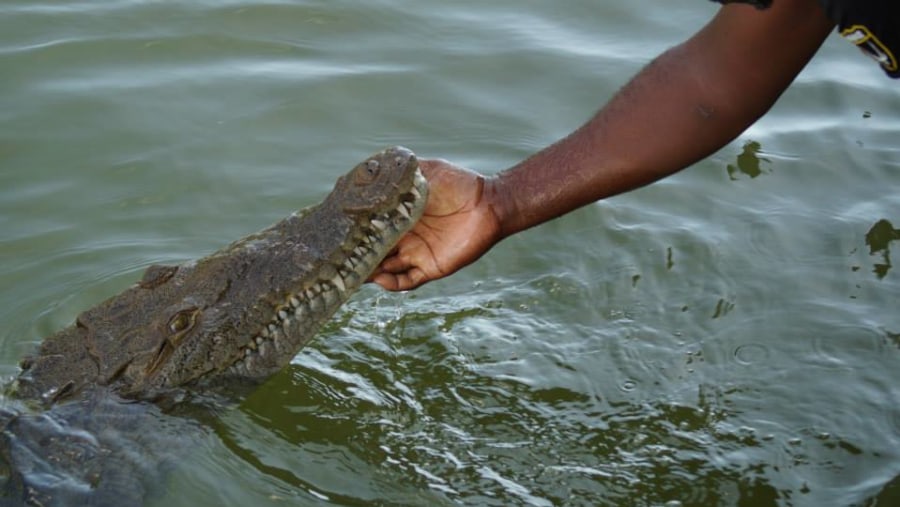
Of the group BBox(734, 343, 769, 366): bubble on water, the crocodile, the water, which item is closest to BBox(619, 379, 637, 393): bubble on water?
the water

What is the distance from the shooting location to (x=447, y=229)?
179 inches

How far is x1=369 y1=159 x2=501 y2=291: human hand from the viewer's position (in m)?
4.48

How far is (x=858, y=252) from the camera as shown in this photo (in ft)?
19.1

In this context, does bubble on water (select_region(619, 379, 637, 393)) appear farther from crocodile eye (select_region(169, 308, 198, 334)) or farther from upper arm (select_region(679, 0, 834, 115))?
crocodile eye (select_region(169, 308, 198, 334))

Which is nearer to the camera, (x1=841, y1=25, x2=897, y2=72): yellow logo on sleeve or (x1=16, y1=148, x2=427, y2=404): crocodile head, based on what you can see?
(x1=841, y1=25, x2=897, y2=72): yellow logo on sleeve

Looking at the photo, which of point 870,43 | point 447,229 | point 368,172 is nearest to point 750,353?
point 447,229

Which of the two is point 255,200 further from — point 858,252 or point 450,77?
point 858,252

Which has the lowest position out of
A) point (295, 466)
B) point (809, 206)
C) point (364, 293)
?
point (295, 466)

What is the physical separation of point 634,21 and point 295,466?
4774mm

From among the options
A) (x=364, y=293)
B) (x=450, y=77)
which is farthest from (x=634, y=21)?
(x=364, y=293)

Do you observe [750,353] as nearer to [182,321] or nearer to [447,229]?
[447,229]

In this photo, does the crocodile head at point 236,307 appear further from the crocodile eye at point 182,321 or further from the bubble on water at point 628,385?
the bubble on water at point 628,385

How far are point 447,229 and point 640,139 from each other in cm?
82

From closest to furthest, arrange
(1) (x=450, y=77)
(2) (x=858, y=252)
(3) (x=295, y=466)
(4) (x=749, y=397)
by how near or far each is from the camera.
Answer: (3) (x=295, y=466) → (4) (x=749, y=397) → (2) (x=858, y=252) → (1) (x=450, y=77)
